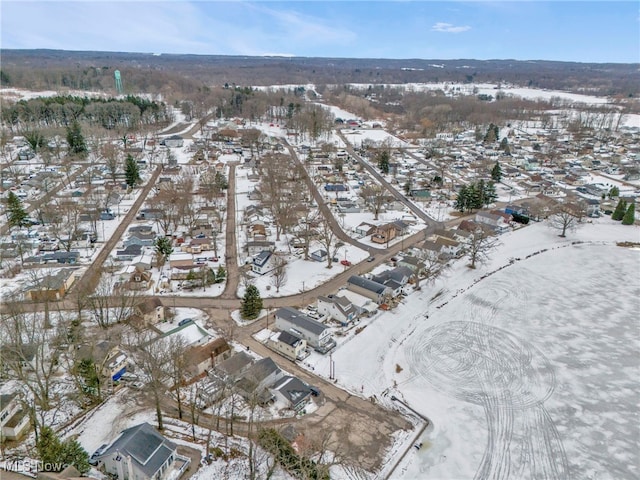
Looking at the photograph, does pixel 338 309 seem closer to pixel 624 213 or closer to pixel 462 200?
pixel 462 200

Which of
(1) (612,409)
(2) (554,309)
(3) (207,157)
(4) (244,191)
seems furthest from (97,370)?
(3) (207,157)

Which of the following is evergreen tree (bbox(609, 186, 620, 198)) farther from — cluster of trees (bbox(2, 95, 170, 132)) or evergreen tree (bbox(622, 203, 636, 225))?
cluster of trees (bbox(2, 95, 170, 132))

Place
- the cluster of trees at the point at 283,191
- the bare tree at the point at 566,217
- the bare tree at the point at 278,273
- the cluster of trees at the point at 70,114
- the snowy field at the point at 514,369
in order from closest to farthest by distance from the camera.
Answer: the snowy field at the point at 514,369, the bare tree at the point at 278,273, the cluster of trees at the point at 283,191, the bare tree at the point at 566,217, the cluster of trees at the point at 70,114

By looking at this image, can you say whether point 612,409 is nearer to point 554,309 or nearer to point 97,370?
point 554,309

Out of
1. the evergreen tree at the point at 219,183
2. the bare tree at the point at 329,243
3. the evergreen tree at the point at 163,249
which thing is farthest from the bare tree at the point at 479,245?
the evergreen tree at the point at 219,183

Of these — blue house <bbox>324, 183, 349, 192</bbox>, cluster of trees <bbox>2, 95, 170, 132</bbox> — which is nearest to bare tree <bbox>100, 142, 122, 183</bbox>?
cluster of trees <bbox>2, 95, 170, 132</bbox>

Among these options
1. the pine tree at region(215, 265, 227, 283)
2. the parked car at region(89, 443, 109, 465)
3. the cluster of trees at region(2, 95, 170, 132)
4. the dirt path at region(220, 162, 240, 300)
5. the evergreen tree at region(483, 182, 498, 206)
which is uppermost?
the cluster of trees at region(2, 95, 170, 132)

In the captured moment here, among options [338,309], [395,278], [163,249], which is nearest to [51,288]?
[163,249]

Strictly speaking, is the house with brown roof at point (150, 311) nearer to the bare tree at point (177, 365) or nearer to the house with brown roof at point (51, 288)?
the bare tree at point (177, 365)
